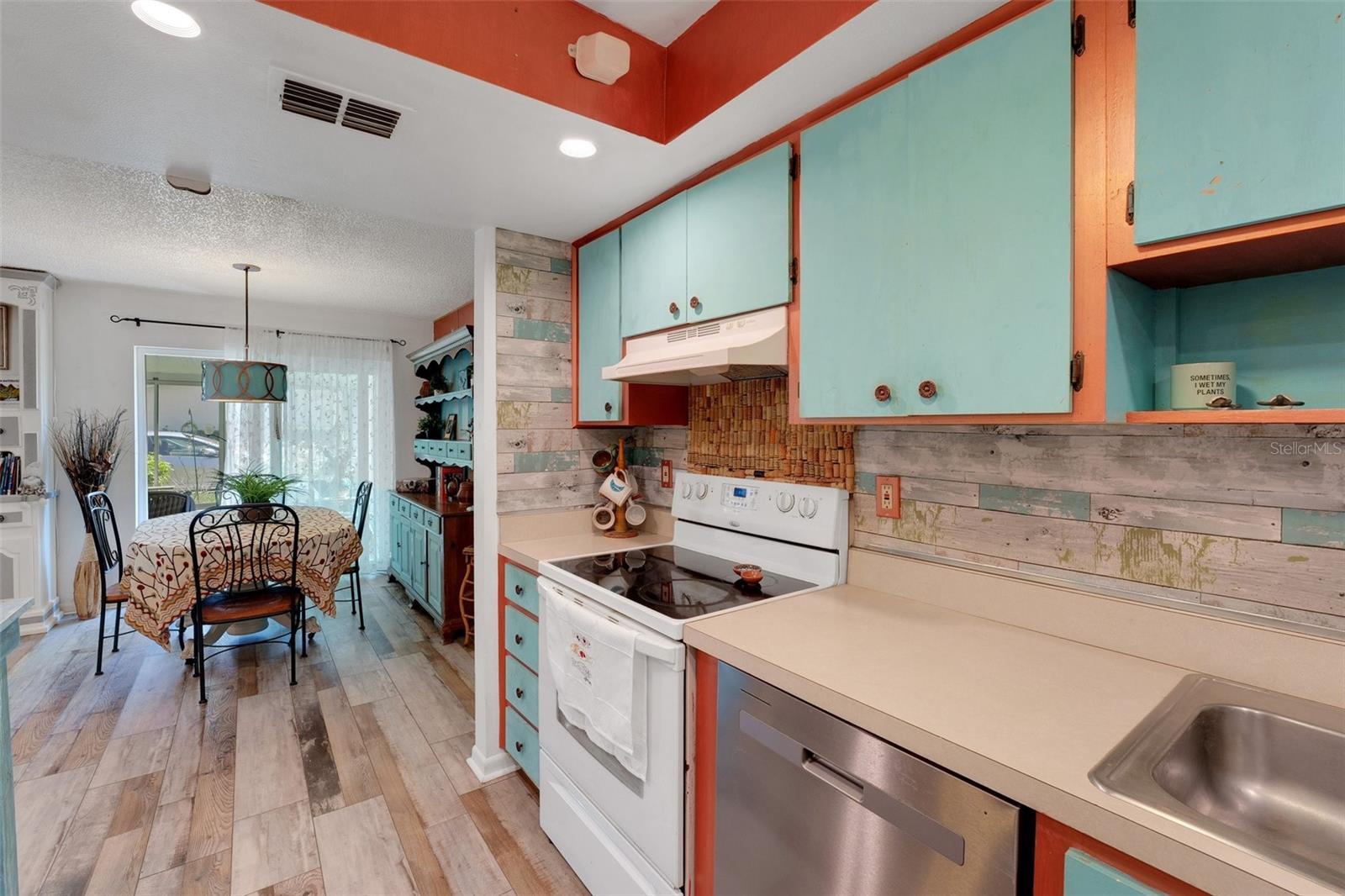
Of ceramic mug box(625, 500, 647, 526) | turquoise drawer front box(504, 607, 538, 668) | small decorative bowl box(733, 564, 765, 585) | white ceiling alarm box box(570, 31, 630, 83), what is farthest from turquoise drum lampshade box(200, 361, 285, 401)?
small decorative bowl box(733, 564, 765, 585)

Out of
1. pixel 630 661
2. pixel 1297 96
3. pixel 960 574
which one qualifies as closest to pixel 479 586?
pixel 630 661

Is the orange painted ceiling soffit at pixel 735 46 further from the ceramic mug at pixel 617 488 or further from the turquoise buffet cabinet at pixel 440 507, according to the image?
the turquoise buffet cabinet at pixel 440 507

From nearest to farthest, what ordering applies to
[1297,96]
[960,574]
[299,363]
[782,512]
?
[1297,96] → [960,574] → [782,512] → [299,363]

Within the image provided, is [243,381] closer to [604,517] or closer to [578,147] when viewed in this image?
[604,517]

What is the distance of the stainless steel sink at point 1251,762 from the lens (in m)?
0.85

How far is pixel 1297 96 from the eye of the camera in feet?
2.69

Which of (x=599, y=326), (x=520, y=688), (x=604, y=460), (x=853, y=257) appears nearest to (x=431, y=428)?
(x=604, y=460)

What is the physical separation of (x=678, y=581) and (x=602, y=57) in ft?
4.62

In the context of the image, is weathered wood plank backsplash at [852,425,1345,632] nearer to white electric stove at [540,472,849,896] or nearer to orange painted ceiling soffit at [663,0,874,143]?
white electric stove at [540,472,849,896]

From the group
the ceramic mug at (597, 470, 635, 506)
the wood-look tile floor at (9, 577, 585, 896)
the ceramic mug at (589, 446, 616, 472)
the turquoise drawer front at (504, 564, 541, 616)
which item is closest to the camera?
the wood-look tile floor at (9, 577, 585, 896)

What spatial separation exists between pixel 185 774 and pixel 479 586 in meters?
1.35

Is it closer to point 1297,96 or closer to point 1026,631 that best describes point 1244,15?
point 1297,96

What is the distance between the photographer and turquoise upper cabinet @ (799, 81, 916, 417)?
130 cm

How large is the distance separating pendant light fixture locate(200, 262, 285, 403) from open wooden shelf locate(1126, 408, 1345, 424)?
4210mm
